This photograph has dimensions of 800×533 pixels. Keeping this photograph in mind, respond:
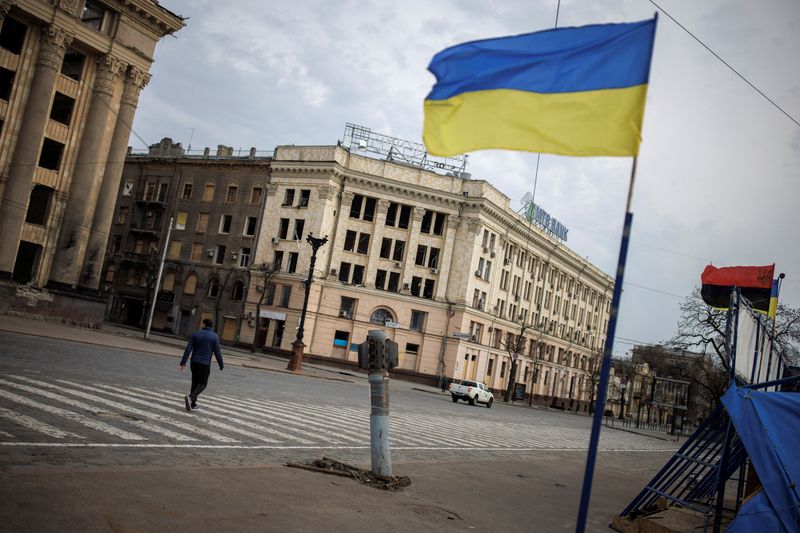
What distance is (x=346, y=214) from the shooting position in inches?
2302

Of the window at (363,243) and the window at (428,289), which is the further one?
the window at (428,289)

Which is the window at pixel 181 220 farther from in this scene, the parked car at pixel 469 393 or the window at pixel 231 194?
the parked car at pixel 469 393

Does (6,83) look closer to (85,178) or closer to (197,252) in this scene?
(85,178)

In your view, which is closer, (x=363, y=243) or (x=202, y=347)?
(x=202, y=347)

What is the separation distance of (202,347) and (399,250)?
47.2 m

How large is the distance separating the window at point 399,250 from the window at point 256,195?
13.5 m

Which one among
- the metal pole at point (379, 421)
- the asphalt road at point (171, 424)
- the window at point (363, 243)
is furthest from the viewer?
the window at point (363, 243)

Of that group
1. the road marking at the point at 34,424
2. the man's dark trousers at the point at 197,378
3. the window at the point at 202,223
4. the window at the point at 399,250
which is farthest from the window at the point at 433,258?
the road marking at the point at 34,424

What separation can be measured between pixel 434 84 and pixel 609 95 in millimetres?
1956

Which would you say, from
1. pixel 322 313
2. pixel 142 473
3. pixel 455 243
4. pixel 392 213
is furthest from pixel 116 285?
pixel 142 473

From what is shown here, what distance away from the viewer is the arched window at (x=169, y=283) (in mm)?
61281

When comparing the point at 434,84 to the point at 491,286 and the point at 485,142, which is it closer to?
the point at 485,142

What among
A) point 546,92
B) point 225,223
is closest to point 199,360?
point 546,92

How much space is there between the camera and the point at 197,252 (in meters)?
61.3
